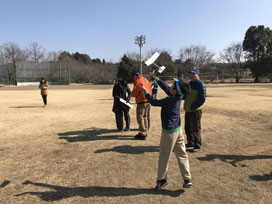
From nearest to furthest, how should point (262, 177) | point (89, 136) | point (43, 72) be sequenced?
1. point (262, 177)
2. point (89, 136)
3. point (43, 72)

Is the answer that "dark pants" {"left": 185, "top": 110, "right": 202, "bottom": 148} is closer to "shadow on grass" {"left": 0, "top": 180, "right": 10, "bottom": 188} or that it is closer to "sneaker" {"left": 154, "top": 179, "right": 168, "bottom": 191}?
"sneaker" {"left": 154, "top": 179, "right": 168, "bottom": 191}

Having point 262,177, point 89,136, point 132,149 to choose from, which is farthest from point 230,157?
point 89,136

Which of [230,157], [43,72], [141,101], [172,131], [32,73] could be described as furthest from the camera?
[43,72]

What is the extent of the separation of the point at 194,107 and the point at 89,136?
3238mm

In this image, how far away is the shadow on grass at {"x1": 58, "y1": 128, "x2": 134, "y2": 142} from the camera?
5479mm

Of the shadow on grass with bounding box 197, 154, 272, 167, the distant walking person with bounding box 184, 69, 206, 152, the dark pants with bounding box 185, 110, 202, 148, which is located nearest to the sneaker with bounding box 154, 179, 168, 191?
the shadow on grass with bounding box 197, 154, 272, 167

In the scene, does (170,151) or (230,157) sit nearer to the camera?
(170,151)

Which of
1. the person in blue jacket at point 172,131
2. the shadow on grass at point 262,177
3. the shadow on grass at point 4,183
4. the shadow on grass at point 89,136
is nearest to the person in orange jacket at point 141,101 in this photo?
the shadow on grass at point 89,136

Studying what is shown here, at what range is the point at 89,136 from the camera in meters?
5.72

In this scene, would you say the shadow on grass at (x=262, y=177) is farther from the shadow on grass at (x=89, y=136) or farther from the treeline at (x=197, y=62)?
the treeline at (x=197, y=62)

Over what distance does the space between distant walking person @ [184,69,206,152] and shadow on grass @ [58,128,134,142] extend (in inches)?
67.4

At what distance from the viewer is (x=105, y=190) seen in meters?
2.95

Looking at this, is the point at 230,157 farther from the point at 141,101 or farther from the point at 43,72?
the point at 43,72

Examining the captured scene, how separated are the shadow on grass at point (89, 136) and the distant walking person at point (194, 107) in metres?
1.71
